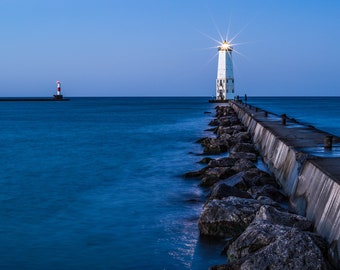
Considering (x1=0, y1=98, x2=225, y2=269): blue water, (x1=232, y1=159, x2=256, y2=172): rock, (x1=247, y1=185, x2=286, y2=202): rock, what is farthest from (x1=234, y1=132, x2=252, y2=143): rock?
(x1=247, y1=185, x2=286, y2=202): rock

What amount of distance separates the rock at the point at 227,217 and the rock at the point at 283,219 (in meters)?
0.67

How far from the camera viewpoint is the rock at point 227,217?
8984mm

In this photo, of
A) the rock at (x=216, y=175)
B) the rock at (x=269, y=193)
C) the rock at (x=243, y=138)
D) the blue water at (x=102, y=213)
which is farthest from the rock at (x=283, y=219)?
the rock at (x=243, y=138)

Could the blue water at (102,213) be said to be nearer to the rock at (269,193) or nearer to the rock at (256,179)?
the rock at (256,179)

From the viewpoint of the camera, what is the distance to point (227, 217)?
356 inches

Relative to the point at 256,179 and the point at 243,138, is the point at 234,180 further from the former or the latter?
the point at 243,138

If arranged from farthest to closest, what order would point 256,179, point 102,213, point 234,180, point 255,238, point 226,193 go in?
point 256,179, point 234,180, point 102,213, point 226,193, point 255,238

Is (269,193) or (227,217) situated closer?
(227,217)

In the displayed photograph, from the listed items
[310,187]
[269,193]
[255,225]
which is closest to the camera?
[255,225]

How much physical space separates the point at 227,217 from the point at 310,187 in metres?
1.78

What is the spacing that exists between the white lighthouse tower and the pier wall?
66.0m

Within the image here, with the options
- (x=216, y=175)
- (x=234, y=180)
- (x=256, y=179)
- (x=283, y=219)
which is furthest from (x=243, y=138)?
(x=283, y=219)

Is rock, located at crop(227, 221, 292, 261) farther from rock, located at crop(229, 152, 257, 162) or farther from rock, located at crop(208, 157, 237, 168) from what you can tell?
rock, located at crop(229, 152, 257, 162)

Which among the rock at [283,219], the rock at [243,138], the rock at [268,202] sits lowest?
the rock at [243,138]
